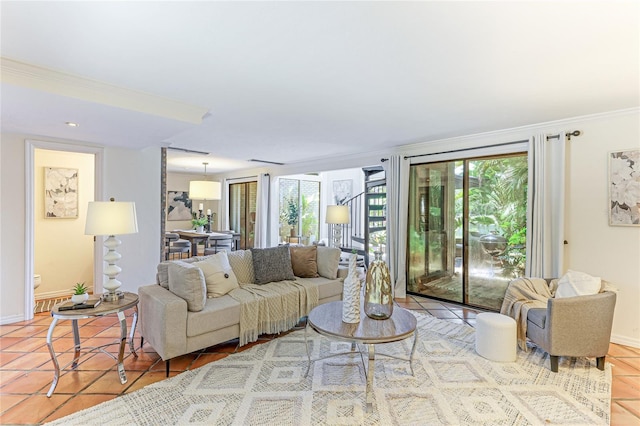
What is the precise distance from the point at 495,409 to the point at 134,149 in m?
5.06

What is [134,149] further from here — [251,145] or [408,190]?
[408,190]

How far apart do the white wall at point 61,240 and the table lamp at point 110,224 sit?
291 cm

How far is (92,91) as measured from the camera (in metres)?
2.57

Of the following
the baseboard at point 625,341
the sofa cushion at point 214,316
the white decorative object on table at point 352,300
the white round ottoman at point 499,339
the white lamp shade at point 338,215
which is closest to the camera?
the white decorative object on table at point 352,300

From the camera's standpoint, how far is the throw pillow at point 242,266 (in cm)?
364

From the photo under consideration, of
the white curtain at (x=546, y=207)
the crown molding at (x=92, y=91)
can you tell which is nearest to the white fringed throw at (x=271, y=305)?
A: the crown molding at (x=92, y=91)

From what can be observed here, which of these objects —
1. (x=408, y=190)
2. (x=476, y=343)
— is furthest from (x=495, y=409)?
(x=408, y=190)

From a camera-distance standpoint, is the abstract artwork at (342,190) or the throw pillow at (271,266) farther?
the abstract artwork at (342,190)

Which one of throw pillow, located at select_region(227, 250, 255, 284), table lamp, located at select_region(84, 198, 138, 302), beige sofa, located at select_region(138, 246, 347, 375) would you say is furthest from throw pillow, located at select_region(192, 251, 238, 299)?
table lamp, located at select_region(84, 198, 138, 302)

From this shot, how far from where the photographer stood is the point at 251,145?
5133mm

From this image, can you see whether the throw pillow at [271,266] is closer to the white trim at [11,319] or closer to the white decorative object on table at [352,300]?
the white decorative object on table at [352,300]

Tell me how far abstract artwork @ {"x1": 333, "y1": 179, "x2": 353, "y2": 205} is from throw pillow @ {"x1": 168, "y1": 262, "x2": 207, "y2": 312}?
5881 millimetres

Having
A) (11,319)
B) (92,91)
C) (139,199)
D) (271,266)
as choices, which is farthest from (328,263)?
(11,319)

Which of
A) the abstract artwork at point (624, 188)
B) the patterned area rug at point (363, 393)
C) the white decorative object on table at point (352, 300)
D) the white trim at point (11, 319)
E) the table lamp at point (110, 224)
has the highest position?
the abstract artwork at point (624, 188)
